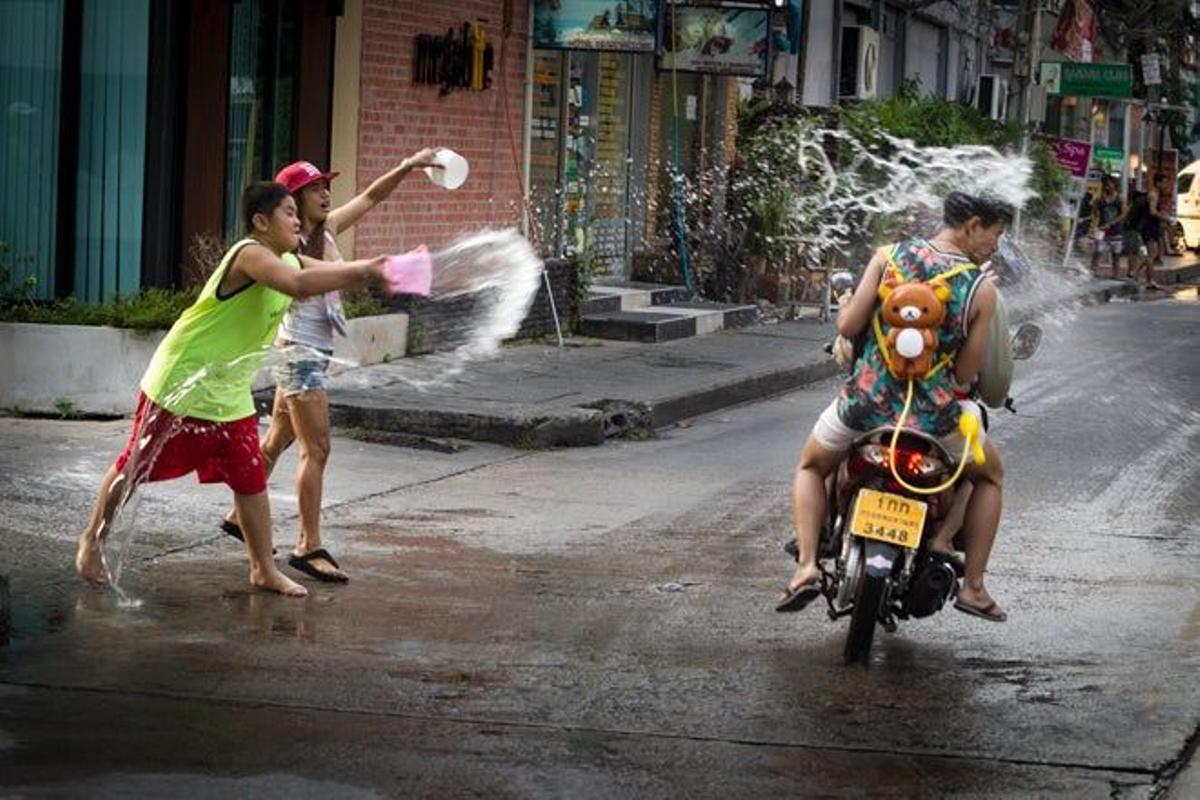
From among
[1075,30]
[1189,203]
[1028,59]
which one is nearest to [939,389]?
[1028,59]

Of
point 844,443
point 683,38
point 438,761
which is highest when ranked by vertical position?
point 683,38

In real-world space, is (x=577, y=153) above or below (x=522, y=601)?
above

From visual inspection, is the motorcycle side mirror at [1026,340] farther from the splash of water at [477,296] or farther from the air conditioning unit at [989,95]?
the air conditioning unit at [989,95]

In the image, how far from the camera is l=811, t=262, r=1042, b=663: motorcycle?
313 inches

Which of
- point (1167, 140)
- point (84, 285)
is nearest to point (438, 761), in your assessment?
point (84, 285)

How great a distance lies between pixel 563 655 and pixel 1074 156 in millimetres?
29850

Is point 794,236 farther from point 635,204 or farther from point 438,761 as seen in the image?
point 438,761

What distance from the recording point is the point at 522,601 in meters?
9.13

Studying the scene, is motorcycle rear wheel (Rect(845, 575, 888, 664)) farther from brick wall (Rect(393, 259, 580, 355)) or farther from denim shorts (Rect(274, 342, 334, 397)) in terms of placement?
brick wall (Rect(393, 259, 580, 355))

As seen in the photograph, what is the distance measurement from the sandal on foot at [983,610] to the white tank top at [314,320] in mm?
2859

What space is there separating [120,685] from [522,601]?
2060mm

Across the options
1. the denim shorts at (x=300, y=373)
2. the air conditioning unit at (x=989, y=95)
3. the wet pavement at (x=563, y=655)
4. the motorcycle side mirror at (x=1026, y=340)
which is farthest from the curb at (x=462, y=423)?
the air conditioning unit at (x=989, y=95)

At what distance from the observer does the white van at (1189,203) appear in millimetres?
52875

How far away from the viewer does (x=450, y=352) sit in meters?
18.5
